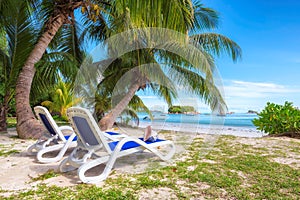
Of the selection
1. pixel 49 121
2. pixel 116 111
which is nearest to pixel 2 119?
pixel 116 111

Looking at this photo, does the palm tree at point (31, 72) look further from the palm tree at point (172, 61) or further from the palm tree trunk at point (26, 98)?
the palm tree at point (172, 61)

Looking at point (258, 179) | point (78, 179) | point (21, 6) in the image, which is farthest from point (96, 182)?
point (21, 6)

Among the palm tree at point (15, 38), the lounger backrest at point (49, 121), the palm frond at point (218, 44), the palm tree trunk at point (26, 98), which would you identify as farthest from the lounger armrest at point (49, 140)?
the palm frond at point (218, 44)

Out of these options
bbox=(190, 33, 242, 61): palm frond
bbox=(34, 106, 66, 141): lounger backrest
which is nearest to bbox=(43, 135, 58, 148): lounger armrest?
bbox=(34, 106, 66, 141): lounger backrest

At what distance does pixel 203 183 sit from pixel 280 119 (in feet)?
24.0

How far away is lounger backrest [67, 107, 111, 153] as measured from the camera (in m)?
3.29

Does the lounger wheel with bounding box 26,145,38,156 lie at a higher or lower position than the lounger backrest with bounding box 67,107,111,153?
lower

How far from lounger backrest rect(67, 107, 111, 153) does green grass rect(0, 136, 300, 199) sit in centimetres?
57

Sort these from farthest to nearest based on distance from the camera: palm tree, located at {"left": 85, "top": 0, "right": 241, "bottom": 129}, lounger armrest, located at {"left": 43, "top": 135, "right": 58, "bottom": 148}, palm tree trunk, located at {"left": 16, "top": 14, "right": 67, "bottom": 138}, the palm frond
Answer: the palm frond < palm tree, located at {"left": 85, "top": 0, "right": 241, "bottom": 129} < palm tree trunk, located at {"left": 16, "top": 14, "right": 67, "bottom": 138} < lounger armrest, located at {"left": 43, "top": 135, "right": 58, "bottom": 148}

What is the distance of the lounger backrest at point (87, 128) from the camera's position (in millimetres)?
3291

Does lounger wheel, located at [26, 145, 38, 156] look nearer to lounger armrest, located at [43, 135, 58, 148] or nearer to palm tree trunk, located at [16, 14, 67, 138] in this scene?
lounger armrest, located at [43, 135, 58, 148]

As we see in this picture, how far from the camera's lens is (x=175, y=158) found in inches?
182

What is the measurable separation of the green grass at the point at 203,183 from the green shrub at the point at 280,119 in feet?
17.2

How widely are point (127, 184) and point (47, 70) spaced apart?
5.71 m
